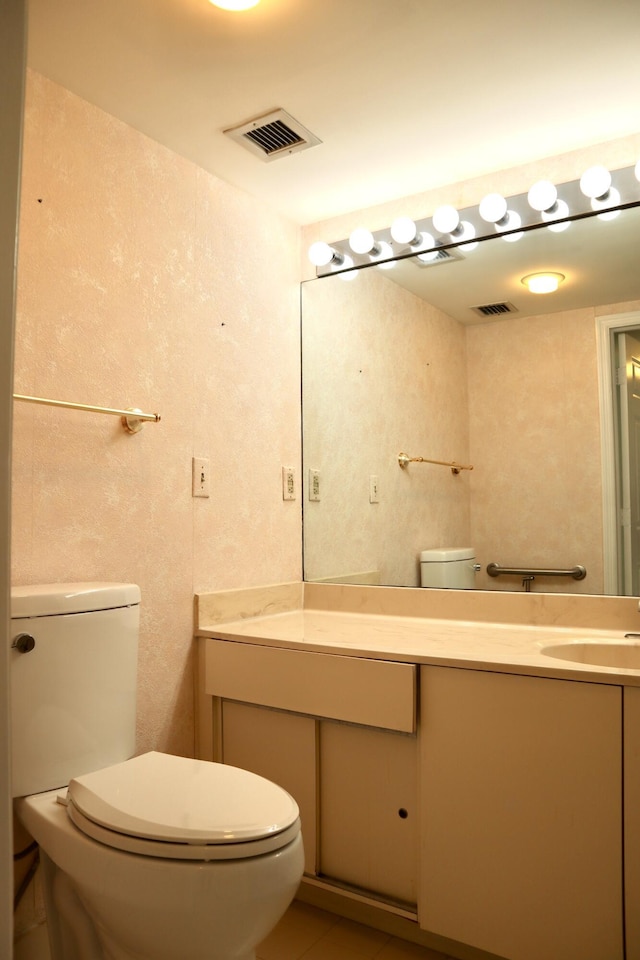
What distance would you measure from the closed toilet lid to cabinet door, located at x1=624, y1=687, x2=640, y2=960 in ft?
2.05

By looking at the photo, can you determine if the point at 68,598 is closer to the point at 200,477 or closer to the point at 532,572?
the point at 200,477

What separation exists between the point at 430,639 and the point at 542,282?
40.9 inches

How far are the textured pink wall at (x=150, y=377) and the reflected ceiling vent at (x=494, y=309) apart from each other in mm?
658

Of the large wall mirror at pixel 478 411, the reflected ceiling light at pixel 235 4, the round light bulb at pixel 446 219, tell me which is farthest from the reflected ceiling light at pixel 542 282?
the reflected ceiling light at pixel 235 4

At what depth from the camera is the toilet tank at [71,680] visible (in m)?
1.35

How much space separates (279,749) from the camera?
1.79 meters

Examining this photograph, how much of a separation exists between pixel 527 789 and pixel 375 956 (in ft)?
1.86

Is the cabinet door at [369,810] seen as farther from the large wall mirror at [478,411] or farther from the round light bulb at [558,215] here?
the round light bulb at [558,215]

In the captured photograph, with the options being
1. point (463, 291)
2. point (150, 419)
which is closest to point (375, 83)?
point (463, 291)

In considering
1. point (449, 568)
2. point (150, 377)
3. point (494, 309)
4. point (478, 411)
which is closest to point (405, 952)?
point (449, 568)

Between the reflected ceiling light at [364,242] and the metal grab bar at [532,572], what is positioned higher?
the reflected ceiling light at [364,242]

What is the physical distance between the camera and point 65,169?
163 cm

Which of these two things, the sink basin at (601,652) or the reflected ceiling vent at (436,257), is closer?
the sink basin at (601,652)

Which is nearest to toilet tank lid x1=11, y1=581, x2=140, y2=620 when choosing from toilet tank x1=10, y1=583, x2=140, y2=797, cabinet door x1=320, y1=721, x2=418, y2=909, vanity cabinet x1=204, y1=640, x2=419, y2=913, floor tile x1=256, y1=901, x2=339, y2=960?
toilet tank x1=10, y1=583, x2=140, y2=797
